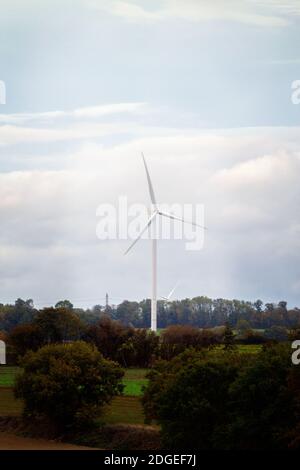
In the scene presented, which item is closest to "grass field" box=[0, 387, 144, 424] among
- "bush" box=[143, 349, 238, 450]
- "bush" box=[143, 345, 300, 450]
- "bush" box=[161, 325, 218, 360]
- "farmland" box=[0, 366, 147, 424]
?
"farmland" box=[0, 366, 147, 424]

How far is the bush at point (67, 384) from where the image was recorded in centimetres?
7775

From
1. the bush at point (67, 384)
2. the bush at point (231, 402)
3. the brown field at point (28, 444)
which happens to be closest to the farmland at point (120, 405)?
the bush at point (67, 384)

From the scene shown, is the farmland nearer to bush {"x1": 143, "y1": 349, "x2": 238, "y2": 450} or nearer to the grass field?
the grass field

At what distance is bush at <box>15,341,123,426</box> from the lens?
77.8 meters

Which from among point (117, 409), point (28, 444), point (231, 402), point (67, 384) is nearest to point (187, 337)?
point (117, 409)

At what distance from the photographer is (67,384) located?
7812 centimetres

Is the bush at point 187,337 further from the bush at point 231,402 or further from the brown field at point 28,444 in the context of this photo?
the bush at point 231,402

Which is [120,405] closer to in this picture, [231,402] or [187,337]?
[231,402]
